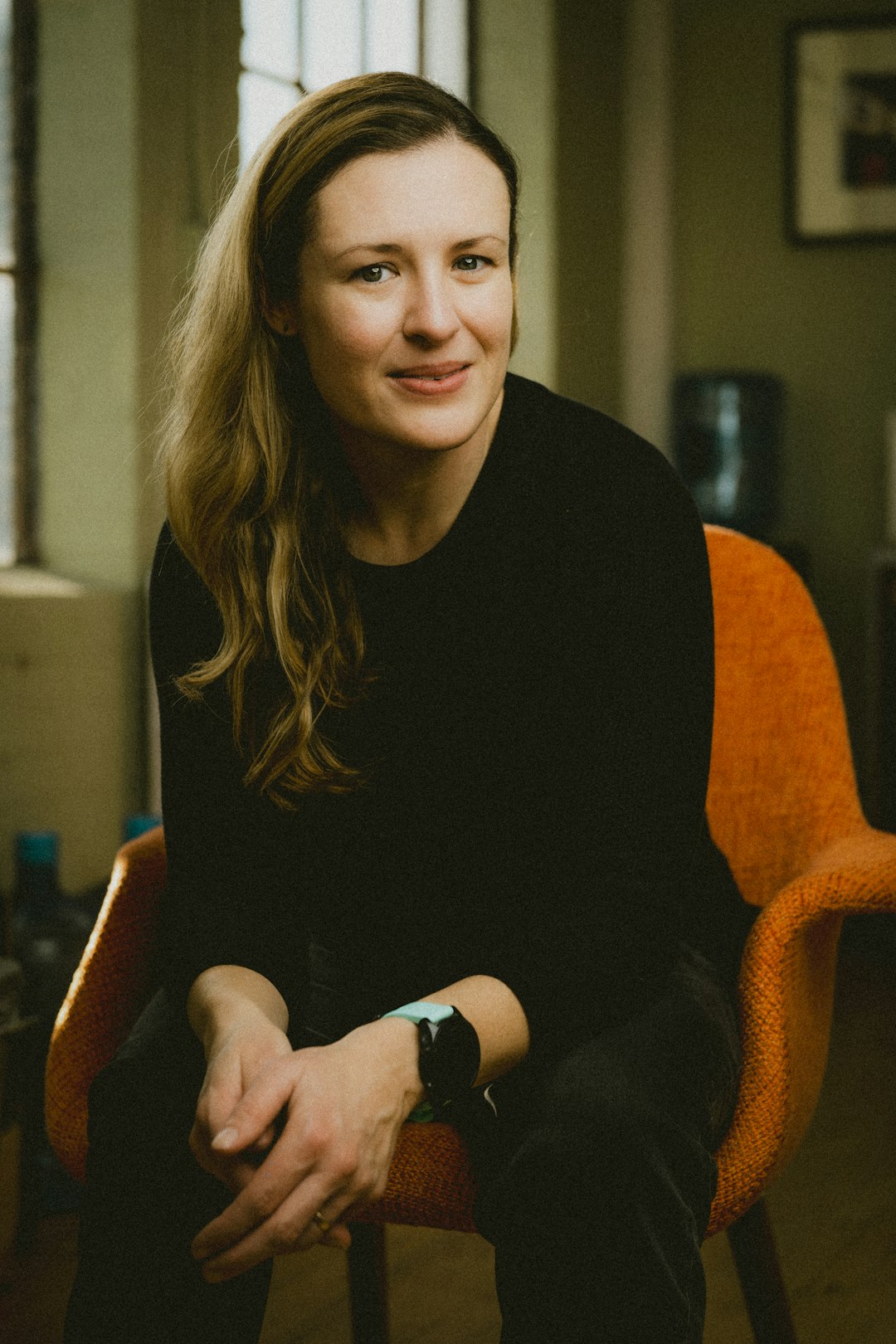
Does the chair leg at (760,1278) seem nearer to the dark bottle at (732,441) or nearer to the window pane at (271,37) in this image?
→ the window pane at (271,37)

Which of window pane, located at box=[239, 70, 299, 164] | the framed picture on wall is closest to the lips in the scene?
window pane, located at box=[239, 70, 299, 164]

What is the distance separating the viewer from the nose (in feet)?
3.26

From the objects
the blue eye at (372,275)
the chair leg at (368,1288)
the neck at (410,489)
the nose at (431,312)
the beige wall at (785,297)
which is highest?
the beige wall at (785,297)

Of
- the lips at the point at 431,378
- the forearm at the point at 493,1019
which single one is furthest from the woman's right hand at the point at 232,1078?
the lips at the point at 431,378

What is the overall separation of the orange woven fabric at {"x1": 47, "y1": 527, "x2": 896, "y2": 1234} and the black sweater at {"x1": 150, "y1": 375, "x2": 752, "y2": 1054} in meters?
0.07

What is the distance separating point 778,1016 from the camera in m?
1.04

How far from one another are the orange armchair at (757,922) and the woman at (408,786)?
0.04m

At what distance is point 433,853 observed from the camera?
3.63ft

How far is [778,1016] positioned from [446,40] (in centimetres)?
304

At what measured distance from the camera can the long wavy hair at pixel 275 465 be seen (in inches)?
41.3

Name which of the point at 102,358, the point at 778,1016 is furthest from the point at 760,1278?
the point at 102,358

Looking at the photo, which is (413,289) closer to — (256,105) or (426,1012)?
(426,1012)

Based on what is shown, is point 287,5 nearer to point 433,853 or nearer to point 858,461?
point 858,461

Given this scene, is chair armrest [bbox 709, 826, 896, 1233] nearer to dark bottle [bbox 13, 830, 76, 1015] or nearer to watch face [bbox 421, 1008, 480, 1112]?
watch face [bbox 421, 1008, 480, 1112]
